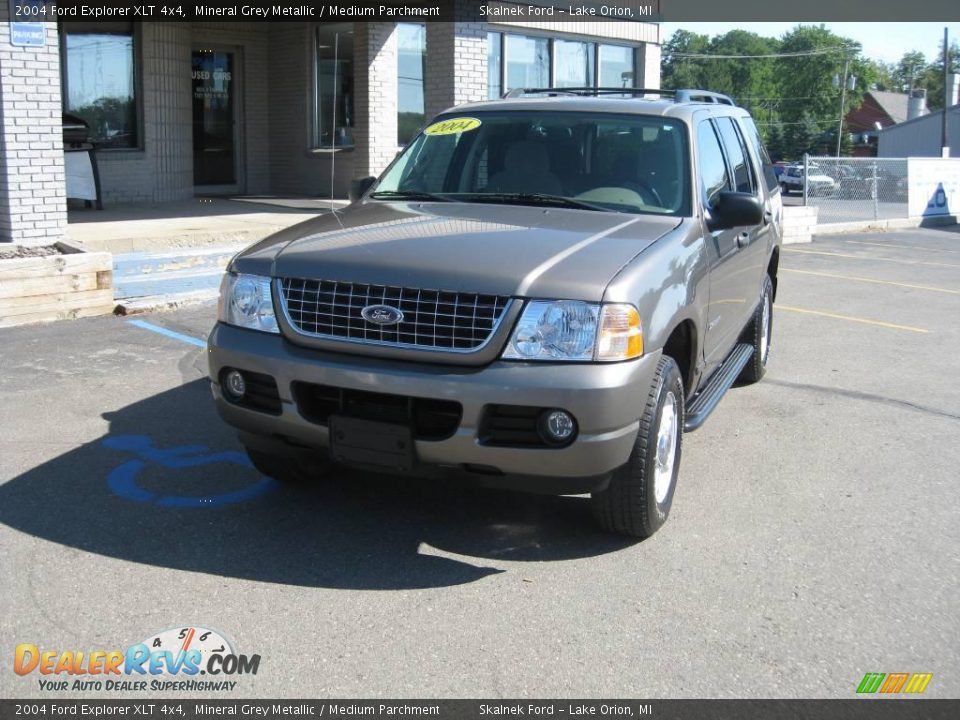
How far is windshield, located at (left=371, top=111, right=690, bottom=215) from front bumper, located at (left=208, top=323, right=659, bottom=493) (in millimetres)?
1304

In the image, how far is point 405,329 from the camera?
13.5 feet

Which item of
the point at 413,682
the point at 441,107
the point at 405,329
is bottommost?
the point at 413,682

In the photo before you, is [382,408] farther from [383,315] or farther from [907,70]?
[907,70]

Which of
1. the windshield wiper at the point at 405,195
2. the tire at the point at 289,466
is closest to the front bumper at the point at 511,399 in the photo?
the tire at the point at 289,466

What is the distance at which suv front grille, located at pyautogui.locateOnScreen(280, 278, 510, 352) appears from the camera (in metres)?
4.02

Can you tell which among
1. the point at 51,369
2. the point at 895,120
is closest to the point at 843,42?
the point at 895,120

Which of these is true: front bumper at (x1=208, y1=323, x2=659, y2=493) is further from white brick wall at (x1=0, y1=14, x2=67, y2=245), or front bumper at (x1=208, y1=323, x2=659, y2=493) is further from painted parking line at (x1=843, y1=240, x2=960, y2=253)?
painted parking line at (x1=843, y1=240, x2=960, y2=253)

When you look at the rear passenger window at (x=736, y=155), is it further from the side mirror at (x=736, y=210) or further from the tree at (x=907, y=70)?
the tree at (x=907, y=70)

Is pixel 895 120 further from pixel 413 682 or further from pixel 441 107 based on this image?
pixel 413 682

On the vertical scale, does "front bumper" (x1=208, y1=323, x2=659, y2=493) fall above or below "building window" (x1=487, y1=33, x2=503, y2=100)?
below

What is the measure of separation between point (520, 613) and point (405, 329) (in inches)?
46.7

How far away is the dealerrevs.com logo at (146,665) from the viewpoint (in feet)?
11.0

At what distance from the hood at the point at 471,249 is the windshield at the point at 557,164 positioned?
218mm

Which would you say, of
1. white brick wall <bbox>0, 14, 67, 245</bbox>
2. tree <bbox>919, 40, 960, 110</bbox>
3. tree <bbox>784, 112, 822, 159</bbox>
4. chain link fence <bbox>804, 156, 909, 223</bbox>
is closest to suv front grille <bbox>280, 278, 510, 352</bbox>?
white brick wall <bbox>0, 14, 67, 245</bbox>
